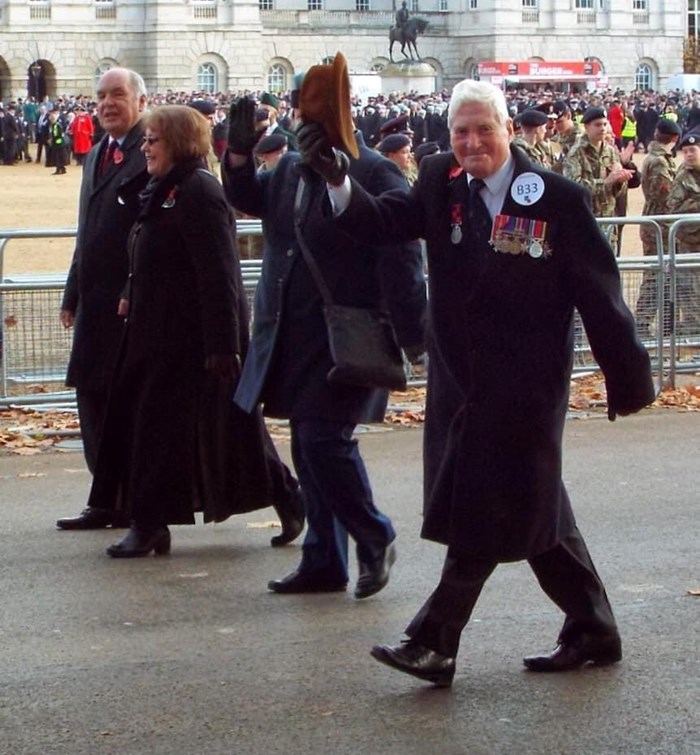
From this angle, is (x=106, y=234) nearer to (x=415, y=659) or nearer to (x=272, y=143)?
(x=415, y=659)

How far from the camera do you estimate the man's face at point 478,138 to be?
227 inches

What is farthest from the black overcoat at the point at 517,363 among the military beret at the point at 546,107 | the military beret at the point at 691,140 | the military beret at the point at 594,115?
the military beret at the point at 546,107

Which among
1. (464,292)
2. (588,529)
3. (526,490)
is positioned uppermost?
(464,292)

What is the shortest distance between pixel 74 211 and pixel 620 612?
27213mm

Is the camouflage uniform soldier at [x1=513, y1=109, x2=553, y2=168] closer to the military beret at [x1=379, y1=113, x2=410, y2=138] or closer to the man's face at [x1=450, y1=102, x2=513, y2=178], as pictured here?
the military beret at [x1=379, y1=113, x2=410, y2=138]

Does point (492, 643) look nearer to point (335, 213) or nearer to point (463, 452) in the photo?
point (463, 452)

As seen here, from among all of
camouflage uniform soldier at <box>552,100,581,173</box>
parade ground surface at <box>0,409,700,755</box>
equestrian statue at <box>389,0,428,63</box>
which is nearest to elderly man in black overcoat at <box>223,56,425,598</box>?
parade ground surface at <box>0,409,700,755</box>

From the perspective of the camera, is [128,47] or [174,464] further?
[128,47]

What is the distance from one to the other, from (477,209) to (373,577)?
178cm

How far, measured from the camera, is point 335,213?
6.14 metres

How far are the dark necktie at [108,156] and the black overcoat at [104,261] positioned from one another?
0.11 feet

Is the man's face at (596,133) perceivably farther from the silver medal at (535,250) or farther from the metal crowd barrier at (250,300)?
the silver medal at (535,250)

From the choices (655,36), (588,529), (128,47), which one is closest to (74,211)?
(588,529)

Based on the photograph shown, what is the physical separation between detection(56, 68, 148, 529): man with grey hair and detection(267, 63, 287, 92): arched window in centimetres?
7718
